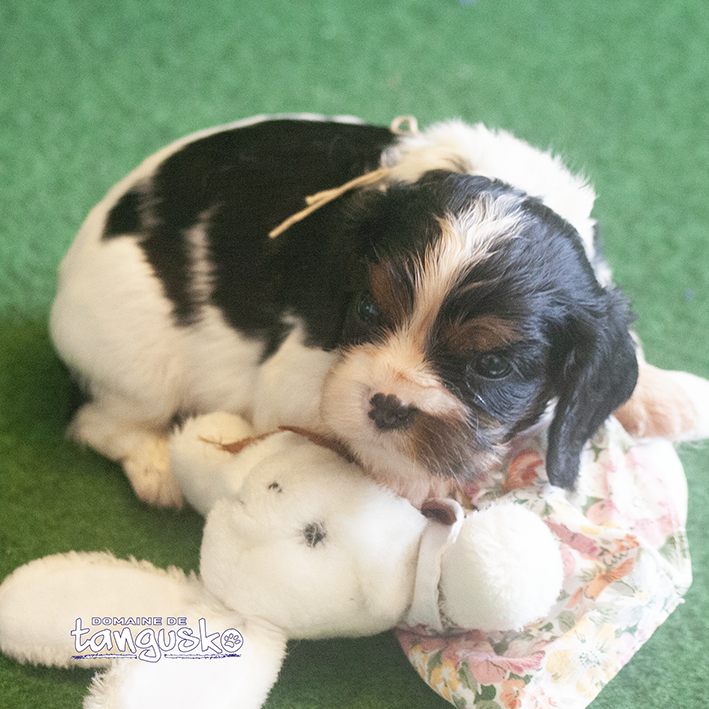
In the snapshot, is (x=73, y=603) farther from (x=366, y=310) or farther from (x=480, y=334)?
(x=480, y=334)

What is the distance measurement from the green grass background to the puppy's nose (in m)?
0.72

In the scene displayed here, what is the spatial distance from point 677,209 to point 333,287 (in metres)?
1.80

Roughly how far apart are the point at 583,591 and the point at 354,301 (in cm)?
74

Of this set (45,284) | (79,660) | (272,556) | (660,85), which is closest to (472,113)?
(660,85)

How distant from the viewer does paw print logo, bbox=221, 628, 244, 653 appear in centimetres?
143

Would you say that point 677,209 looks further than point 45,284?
Yes

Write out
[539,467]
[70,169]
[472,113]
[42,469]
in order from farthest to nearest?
[472,113] < [70,169] < [42,469] < [539,467]

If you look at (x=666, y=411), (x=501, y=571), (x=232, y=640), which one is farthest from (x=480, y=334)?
(x=666, y=411)

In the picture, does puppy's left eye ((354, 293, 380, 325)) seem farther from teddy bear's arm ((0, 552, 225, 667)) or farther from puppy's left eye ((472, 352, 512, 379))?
teddy bear's arm ((0, 552, 225, 667))

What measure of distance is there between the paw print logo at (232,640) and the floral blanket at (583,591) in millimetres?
363

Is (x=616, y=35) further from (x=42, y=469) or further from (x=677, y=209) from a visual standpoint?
(x=42, y=469)

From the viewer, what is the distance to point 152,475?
196cm

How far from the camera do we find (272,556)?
1419mm

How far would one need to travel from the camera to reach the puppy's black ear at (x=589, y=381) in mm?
1493
